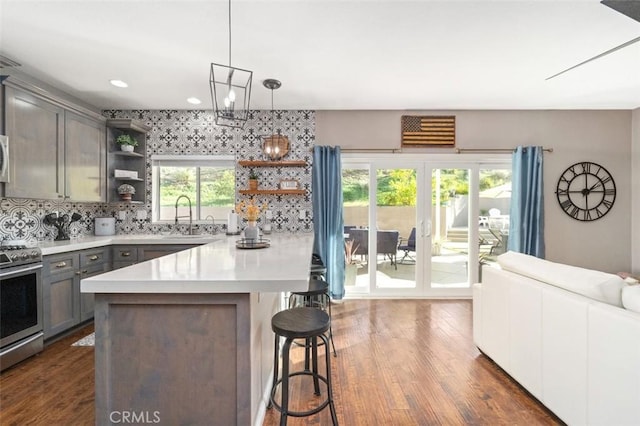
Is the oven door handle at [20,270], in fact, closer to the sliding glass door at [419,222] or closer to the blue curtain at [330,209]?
the blue curtain at [330,209]

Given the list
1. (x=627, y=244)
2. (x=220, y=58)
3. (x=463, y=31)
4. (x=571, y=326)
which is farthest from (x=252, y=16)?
(x=627, y=244)

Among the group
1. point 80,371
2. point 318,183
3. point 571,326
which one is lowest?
point 80,371

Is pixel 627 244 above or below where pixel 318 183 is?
below

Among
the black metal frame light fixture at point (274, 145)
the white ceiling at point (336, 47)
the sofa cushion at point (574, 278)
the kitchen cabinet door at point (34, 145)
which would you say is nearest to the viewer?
the sofa cushion at point (574, 278)

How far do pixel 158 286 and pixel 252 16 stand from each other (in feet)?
6.39

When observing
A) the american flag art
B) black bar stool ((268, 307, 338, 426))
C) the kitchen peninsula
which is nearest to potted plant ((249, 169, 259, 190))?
the american flag art

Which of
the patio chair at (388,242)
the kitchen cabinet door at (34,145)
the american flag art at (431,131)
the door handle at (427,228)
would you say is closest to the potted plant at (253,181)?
the patio chair at (388,242)

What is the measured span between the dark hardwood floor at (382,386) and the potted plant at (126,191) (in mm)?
1686

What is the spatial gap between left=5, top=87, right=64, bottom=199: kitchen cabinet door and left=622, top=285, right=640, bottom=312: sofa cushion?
4.48 metres

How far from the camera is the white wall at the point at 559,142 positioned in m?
4.08

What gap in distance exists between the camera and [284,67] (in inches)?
112

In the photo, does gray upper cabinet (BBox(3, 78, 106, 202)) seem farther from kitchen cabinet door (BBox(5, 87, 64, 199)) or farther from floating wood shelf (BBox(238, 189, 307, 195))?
floating wood shelf (BBox(238, 189, 307, 195))

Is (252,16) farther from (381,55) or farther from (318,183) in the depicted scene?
(318,183)

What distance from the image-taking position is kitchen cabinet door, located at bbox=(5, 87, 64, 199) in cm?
258
